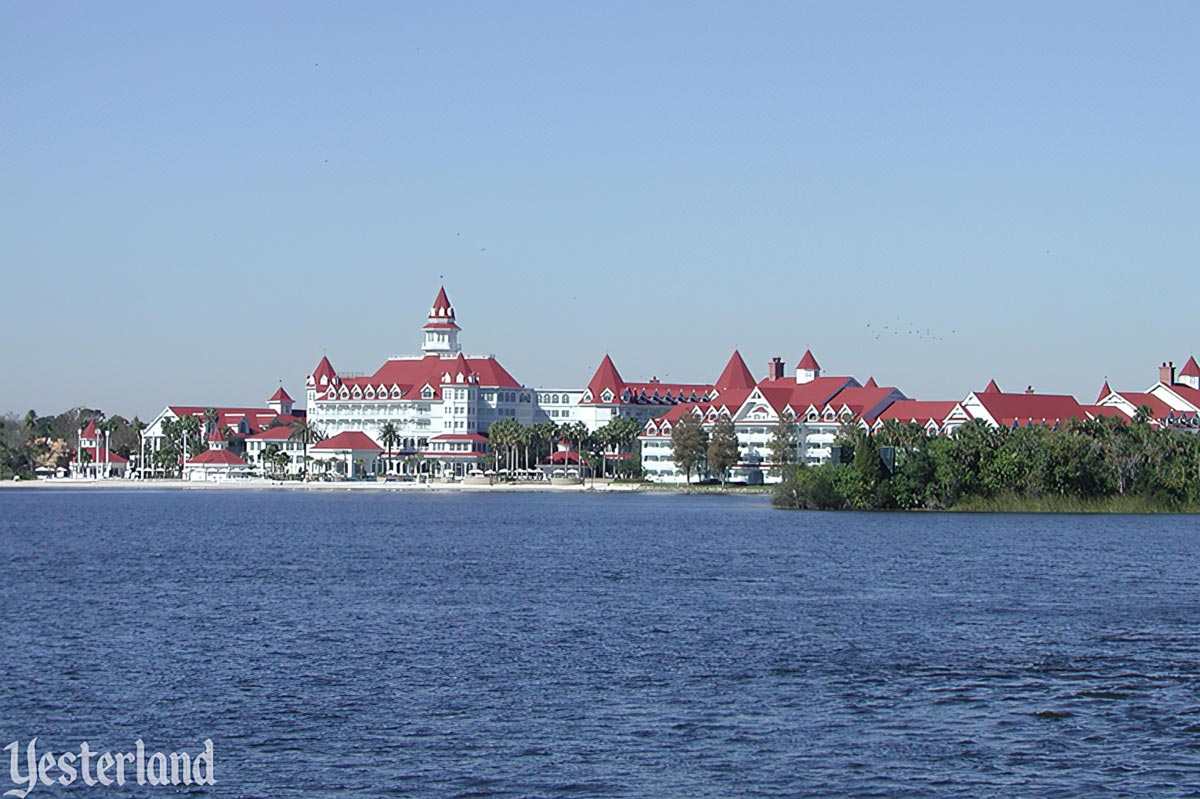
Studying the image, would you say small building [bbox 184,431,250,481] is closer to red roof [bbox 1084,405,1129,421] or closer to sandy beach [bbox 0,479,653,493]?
sandy beach [bbox 0,479,653,493]

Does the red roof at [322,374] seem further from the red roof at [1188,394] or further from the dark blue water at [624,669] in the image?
the dark blue water at [624,669]

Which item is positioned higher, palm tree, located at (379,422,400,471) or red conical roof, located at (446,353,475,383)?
red conical roof, located at (446,353,475,383)

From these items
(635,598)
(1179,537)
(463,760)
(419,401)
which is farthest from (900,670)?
(419,401)

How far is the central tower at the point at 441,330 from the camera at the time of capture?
193 meters

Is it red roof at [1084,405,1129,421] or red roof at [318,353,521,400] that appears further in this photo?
red roof at [318,353,521,400]

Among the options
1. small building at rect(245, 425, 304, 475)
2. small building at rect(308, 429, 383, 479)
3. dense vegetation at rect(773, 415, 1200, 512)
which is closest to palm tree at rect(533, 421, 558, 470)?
small building at rect(308, 429, 383, 479)

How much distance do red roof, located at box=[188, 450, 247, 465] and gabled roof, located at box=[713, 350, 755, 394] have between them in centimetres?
5246

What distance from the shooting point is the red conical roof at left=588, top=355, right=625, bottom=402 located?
18500 centimetres

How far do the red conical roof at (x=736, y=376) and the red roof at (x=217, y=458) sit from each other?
5251 centimetres

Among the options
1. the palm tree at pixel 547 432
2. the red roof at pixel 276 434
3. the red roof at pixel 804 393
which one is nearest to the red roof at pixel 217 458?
the red roof at pixel 276 434

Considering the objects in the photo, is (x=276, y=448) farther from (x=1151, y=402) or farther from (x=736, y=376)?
(x=1151, y=402)

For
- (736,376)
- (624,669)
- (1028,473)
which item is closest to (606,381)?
(736,376)

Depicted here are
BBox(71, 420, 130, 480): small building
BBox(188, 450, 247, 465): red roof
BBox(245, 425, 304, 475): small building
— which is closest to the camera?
BBox(188, 450, 247, 465): red roof

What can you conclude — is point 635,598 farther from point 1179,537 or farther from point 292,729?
point 1179,537
